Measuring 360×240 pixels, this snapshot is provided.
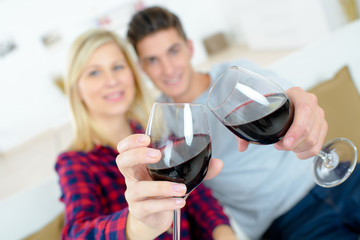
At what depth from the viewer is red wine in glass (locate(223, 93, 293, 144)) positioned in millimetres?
571

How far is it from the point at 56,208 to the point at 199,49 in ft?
20.8

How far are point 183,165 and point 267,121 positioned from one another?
18cm

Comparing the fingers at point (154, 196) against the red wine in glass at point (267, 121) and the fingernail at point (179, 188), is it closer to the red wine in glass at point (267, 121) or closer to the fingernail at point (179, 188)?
the fingernail at point (179, 188)

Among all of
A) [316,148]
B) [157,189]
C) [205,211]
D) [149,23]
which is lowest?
[205,211]

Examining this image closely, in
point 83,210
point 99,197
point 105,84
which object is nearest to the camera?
point 83,210

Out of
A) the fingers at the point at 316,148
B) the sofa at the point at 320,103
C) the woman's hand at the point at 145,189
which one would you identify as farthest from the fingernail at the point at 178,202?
the sofa at the point at 320,103

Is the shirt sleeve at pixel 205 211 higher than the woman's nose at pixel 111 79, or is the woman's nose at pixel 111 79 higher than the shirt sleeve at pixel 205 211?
the woman's nose at pixel 111 79

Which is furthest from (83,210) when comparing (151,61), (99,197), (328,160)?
(151,61)

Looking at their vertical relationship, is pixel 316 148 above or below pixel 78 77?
below

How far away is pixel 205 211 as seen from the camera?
115 centimetres

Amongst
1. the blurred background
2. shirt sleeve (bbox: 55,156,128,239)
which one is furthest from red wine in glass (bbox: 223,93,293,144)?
the blurred background

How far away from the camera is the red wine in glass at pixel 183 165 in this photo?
54 cm

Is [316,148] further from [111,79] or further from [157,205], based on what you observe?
[111,79]

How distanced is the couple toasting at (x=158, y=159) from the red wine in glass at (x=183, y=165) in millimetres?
32
